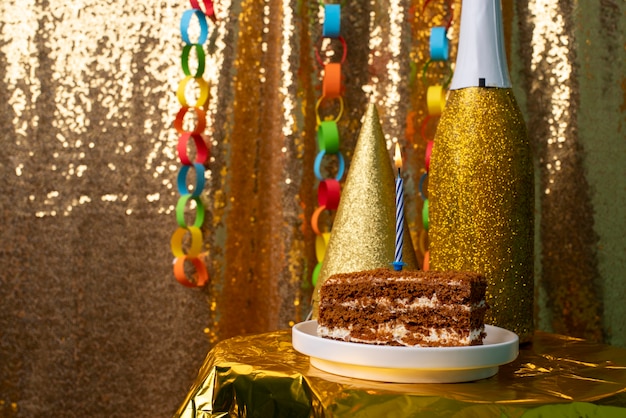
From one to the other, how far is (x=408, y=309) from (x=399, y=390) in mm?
122

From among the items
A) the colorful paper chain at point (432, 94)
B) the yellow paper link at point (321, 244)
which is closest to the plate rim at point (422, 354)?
the colorful paper chain at point (432, 94)

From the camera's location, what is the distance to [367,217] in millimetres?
1028

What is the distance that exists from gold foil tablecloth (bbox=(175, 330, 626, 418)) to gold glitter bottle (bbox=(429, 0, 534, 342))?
0.35 ft

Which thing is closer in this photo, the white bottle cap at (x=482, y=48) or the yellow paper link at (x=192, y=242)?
the white bottle cap at (x=482, y=48)

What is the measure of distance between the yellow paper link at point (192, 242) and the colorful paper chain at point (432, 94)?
455 mm

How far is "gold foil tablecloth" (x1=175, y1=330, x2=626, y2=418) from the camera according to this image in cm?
64

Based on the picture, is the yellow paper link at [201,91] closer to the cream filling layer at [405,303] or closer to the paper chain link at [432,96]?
the paper chain link at [432,96]

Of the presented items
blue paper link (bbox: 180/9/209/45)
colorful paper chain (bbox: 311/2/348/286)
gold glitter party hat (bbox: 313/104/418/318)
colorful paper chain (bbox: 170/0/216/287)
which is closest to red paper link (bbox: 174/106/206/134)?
colorful paper chain (bbox: 170/0/216/287)

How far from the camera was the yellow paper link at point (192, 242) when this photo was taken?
1.37 metres

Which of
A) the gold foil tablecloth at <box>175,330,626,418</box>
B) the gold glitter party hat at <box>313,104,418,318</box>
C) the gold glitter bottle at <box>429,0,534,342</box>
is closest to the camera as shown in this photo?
the gold foil tablecloth at <box>175,330,626,418</box>

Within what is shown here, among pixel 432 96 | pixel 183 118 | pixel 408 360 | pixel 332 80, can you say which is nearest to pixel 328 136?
pixel 332 80

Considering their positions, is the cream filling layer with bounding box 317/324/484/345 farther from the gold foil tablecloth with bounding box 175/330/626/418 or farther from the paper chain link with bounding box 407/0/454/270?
the paper chain link with bounding box 407/0/454/270

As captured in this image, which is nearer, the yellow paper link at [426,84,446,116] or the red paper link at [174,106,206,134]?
the yellow paper link at [426,84,446,116]

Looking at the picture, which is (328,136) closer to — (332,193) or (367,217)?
(332,193)
